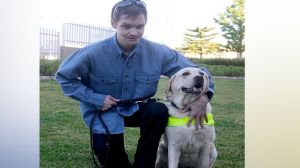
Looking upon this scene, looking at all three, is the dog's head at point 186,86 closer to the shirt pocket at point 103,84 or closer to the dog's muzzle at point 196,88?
the dog's muzzle at point 196,88

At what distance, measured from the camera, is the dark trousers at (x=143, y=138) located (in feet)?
5.66

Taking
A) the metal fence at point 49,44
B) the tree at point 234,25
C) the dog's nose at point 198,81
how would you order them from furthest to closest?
the tree at point 234,25 < the metal fence at point 49,44 < the dog's nose at point 198,81

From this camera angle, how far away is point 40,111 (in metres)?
1.79

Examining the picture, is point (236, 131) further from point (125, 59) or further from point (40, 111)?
point (40, 111)

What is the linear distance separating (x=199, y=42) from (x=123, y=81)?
38cm

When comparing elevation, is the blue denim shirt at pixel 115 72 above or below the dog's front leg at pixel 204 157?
above

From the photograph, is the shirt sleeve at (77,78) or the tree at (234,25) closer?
the shirt sleeve at (77,78)

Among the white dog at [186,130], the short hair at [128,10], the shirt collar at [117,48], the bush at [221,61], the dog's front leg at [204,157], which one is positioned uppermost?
the short hair at [128,10]

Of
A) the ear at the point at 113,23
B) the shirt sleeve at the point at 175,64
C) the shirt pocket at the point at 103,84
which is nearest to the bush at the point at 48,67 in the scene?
the shirt pocket at the point at 103,84

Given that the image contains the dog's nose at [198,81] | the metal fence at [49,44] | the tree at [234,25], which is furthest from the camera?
the tree at [234,25]

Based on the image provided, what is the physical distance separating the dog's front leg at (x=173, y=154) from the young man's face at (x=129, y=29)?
1.40ft

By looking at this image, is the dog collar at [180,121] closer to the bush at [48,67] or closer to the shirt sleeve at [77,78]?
the shirt sleeve at [77,78]

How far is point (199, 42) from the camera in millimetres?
1834

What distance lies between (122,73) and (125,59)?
0.19 ft
